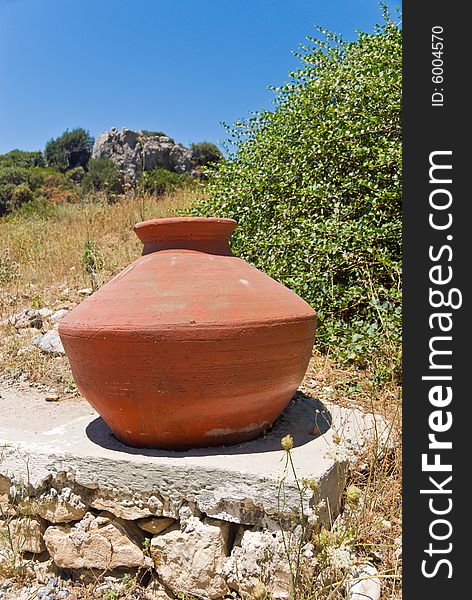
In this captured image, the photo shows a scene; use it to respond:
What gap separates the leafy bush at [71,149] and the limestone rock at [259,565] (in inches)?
994

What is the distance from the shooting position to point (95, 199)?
11.0m

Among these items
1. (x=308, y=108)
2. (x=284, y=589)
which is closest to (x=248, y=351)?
(x=284, y=589)

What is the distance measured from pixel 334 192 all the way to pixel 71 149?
24641 mm

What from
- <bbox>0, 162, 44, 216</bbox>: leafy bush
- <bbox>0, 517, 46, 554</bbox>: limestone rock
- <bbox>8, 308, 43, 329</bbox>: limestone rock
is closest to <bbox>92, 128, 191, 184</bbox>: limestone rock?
<bbox>0, 162, 44, 216</bbox>: leafy bush

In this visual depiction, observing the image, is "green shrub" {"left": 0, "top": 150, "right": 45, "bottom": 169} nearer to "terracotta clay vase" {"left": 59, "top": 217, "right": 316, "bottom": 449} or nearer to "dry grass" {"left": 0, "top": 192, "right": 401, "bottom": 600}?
"dry grass" {"left": 0, "top": 192, "right": 401, "bottom": 600}

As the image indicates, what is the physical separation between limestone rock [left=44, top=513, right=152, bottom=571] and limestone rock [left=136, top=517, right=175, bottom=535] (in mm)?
66

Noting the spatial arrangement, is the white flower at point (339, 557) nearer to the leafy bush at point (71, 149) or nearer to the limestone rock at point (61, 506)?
the limestone rock at point (61, 506)

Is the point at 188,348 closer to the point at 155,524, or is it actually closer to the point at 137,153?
the point at 155,524

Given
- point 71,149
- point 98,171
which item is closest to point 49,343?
point 98,171

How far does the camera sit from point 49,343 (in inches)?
194

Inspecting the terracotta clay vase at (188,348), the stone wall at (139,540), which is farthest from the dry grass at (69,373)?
the terracotta clay vase at (188,348)

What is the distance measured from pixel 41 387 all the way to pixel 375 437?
2.73 meters

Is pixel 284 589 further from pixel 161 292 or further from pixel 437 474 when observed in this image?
pixel 161 292

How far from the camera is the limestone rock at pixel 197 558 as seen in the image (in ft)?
7.48
